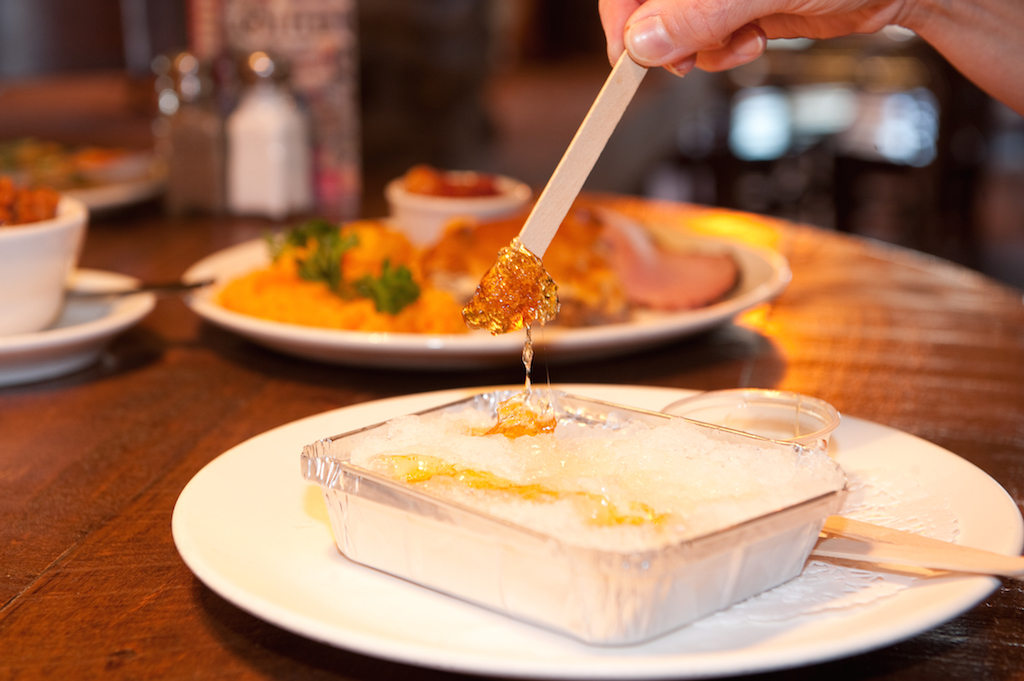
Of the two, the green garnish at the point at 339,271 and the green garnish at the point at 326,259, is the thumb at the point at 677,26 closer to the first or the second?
the green garnish at the point at 339,271

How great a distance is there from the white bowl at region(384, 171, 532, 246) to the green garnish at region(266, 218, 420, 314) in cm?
51

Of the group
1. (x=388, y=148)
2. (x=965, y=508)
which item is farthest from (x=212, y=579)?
(x=388, y=148)

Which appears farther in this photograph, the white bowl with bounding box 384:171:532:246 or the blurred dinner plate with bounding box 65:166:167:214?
the blurred dinner plate with bounding box 65:166:167:214

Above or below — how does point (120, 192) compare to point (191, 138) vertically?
below

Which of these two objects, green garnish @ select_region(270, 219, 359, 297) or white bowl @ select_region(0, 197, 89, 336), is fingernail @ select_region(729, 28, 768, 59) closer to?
green garnish @ select_region(270, 219, 359, 297)

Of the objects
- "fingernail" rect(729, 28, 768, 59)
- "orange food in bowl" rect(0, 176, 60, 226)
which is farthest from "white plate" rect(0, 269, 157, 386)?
"fingernail" rect(729, 28, 768, 59)

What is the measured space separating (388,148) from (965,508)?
11.3ft

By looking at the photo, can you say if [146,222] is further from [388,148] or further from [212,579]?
[212,579]

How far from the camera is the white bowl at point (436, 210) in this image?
2.23 m

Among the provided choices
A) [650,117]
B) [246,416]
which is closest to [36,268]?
[246,416]

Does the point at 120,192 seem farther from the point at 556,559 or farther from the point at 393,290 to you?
the point at 556,559

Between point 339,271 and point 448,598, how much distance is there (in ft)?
3.04

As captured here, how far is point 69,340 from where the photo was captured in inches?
55.1

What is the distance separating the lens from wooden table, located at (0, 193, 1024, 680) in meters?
0.74
